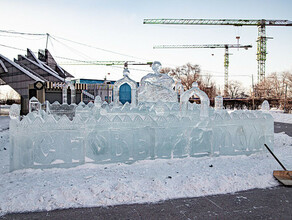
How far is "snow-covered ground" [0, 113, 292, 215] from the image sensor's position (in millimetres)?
3336

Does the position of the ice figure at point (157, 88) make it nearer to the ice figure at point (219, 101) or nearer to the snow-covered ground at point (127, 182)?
the ice figure at point (219, 101)

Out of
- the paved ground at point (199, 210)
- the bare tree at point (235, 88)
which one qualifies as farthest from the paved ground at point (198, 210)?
the bare tree at point (235, 88)

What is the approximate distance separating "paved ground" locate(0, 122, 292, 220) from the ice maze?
181 centimetres

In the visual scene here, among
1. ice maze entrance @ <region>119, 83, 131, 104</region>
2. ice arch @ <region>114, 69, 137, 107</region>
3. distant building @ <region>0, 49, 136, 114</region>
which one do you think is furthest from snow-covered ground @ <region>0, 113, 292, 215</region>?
ice maze entrance @ <region>119, 83, 131, 104</region>

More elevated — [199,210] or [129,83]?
[129,83]

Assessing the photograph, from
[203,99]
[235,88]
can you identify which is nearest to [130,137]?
[203,99]

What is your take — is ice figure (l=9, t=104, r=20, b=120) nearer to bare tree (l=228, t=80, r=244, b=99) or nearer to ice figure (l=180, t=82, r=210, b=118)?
ice figure (l=180, t=82, r=210, b=118)

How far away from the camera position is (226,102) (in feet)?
140

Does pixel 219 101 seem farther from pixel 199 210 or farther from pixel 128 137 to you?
pixel 199 210

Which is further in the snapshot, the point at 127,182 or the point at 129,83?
the point at 129,83

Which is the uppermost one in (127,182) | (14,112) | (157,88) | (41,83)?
(41,83)

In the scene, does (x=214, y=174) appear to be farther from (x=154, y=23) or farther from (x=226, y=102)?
(x=154, y=23)

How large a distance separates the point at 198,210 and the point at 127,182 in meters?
1.33

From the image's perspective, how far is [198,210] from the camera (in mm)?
3168
